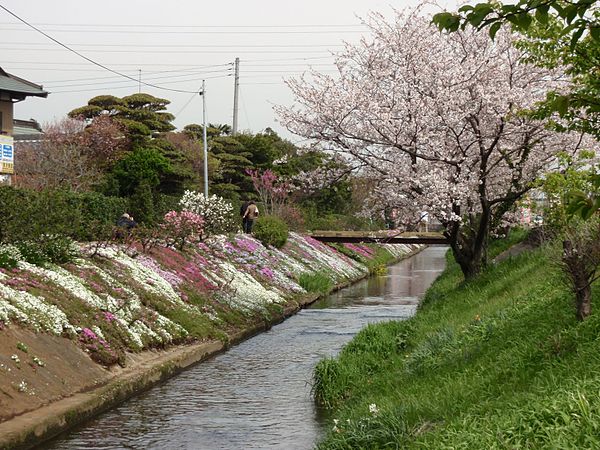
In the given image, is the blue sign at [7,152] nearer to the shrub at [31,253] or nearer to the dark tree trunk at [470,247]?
the shrub at [31,253]

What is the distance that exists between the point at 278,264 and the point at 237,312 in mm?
10839

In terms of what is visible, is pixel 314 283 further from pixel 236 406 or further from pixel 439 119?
pixel 236 406

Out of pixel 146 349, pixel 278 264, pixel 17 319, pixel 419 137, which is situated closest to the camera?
pixel 17 319

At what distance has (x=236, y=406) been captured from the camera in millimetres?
12898

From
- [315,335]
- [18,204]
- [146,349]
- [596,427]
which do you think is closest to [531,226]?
[315,335]

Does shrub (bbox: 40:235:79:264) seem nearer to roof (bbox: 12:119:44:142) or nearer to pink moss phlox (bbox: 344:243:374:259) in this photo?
pink moss phlox (bbox: 344:243:374:259)

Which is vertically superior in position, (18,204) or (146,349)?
Result: (18,204)

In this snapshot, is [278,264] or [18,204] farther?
[278,264]

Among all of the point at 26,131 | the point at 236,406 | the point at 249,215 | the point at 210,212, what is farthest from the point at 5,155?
the point at 26,131

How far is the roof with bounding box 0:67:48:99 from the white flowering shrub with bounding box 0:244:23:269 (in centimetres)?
2261

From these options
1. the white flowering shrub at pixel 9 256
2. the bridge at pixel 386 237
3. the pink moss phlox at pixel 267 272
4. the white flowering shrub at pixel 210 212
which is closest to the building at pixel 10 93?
the white flowering shrub at pixel 210 212

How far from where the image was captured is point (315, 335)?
2114cm

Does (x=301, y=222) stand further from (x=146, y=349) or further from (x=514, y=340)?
(x=514, y=340)

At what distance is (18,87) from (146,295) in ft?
74.2
